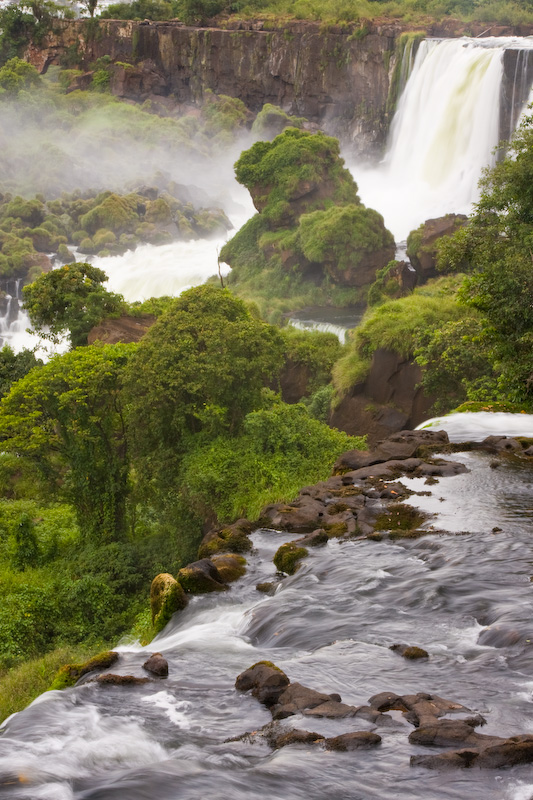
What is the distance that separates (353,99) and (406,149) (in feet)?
50.2

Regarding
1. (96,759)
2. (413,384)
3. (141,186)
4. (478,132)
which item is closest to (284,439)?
(413,384)

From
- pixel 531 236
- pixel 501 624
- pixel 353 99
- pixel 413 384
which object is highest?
pixel 353 99

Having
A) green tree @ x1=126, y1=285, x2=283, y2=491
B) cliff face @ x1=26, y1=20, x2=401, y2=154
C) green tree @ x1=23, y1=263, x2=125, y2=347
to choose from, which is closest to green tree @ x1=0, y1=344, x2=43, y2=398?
green tree @ x1=23, y1=263, x2=125, y2=347

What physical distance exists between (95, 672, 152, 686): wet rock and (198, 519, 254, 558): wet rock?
343 cm

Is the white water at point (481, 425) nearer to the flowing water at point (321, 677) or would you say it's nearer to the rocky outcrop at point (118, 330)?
the flowing water at point (321, 677)

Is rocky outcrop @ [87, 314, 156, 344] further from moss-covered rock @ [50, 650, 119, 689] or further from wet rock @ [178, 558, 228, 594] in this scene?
moss-covered rock @ [50, 650, 119, 689]

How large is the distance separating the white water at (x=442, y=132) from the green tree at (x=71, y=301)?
21.5 meters

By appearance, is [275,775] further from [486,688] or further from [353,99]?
[353,99]

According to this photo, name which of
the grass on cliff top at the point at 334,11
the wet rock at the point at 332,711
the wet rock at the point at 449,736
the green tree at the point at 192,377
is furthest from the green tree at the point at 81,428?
the grass on cliff top at the point at 334,11

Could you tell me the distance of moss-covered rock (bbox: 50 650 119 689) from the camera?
6.71 metres

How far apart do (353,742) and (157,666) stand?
2.22 m

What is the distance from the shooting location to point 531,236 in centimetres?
1186

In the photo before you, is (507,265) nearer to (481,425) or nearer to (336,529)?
(481,425)

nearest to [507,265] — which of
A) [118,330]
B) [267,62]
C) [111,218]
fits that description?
[118,330]
